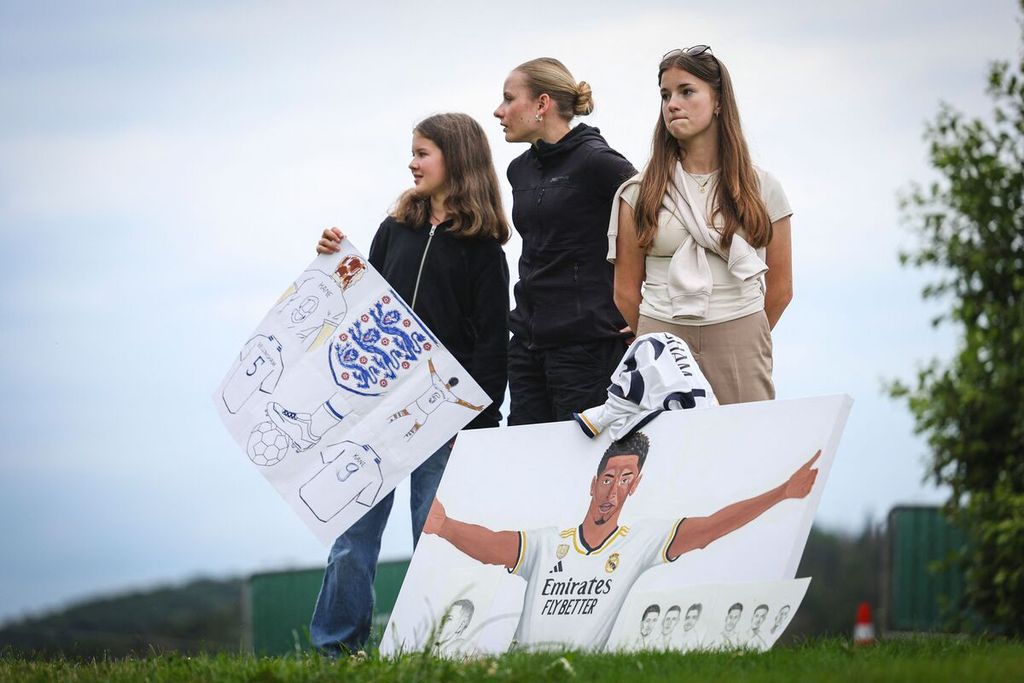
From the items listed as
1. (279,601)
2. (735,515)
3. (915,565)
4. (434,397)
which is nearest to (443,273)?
(434,397)

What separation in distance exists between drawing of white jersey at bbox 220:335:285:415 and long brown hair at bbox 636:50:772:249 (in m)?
1.88

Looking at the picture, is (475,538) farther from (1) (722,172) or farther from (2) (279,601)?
(2) (279,601)

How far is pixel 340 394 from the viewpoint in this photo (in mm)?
5895

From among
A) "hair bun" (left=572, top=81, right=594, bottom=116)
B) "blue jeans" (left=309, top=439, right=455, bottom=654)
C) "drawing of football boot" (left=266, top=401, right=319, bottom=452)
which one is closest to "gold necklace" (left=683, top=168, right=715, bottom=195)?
"hair bun" (left=572, top=81, right=594, bottom=116)

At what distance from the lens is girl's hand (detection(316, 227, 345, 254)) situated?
238 inches

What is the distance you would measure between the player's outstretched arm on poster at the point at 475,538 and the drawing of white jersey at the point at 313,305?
3.70ft

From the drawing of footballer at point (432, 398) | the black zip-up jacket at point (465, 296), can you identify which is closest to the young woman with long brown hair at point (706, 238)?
the black zip-up jacket at point (465, 296)

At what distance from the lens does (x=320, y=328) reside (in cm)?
598

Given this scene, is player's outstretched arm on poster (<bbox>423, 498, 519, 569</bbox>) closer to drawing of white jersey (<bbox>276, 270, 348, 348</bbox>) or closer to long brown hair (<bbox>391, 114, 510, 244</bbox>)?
drawing of white jersey (<bbox>276, 270, 348, 348</bbox>)

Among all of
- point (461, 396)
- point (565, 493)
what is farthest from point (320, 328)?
point (565, 493)

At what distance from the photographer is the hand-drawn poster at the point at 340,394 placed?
5723mm

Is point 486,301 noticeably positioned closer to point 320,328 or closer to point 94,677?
point 320,328

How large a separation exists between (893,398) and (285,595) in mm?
6366

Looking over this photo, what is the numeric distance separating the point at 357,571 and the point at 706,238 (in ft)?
7.11
